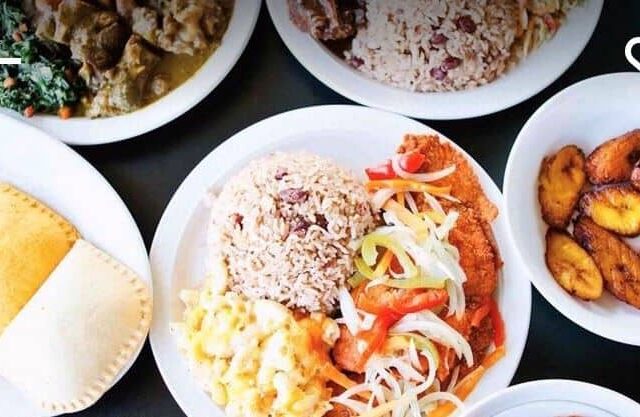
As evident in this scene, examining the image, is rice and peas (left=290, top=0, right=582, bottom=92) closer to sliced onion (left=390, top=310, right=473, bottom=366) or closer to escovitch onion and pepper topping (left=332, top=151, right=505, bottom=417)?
escovitch onion and pepper topping (left=332, top=151, right=505, bottom=417)

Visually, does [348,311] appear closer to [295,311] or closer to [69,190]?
[295,311]

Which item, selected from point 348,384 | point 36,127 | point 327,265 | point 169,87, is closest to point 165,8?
point 169,87

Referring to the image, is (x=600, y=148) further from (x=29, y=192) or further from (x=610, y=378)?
(x=29, y=192)

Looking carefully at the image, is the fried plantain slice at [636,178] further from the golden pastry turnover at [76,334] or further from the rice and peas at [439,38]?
the golden pastry turnover at [76,334]

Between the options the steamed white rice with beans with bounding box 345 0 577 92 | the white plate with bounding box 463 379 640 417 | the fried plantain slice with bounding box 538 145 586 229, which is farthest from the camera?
the steamed white rice with beans with bounding box 345 0 577 92

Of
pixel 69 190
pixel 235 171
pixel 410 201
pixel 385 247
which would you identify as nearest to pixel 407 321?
pixel 385 247

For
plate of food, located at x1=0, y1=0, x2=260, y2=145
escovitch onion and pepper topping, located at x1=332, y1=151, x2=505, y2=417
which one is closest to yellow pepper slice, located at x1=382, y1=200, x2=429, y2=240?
escovitch onion and pepper topping, located at x1=332, y1=151, x2=505, y2=417
